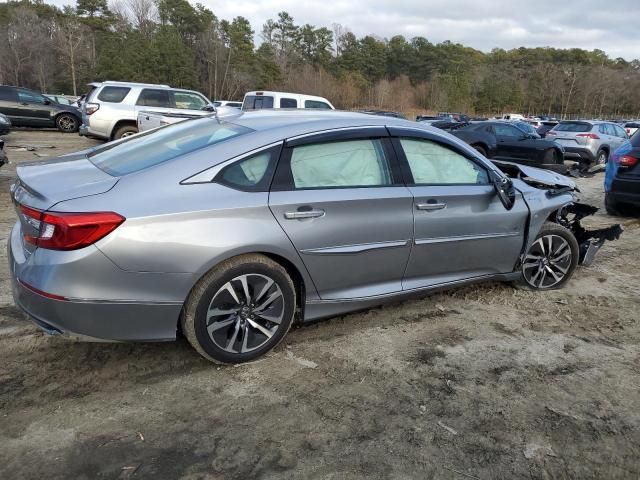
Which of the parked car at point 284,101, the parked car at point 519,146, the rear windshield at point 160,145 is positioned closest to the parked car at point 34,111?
the parked car at point 284,101

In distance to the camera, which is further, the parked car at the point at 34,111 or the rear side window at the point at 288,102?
the parked car at the point at 34,111

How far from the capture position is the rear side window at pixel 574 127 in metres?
16.1

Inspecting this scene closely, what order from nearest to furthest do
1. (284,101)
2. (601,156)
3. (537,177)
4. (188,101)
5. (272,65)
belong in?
(537,177) → (284,101) → (188,101) → (601,156) → (272,65)

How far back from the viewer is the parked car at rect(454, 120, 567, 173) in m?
13.5

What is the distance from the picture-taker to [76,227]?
2439 millimetres

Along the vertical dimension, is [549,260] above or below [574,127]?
below

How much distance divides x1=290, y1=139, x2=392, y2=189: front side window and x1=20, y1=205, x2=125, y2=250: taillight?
1103mm

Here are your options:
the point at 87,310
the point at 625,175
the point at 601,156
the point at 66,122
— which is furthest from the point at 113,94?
the point at 601,156

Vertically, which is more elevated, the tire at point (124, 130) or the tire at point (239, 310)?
the tire at point (124, 130)

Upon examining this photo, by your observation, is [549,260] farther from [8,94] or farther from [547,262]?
[8,94]

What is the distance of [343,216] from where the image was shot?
3.13m

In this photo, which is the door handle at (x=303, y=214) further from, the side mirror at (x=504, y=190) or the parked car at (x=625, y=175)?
the parked car at (x=625, y=175)

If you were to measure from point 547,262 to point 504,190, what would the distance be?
0.97 meters

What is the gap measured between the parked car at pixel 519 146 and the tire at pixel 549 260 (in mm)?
9613
